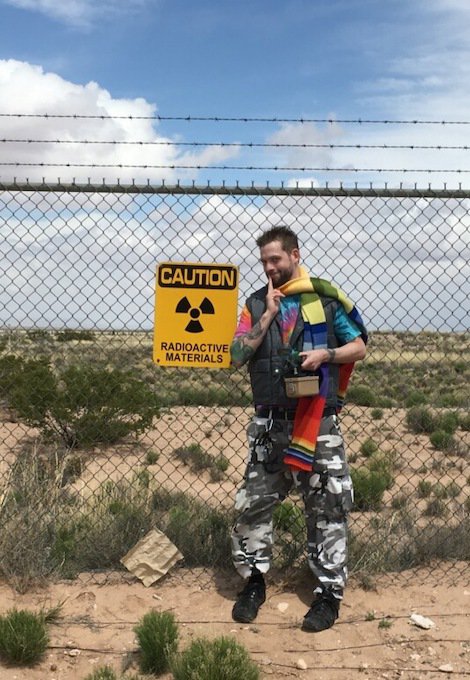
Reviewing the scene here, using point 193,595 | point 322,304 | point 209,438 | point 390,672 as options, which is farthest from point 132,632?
point 209,438

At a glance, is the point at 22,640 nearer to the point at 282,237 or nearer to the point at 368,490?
the point at 282,237

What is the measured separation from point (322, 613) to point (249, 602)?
1.42ft

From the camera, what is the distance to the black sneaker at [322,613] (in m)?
4.39

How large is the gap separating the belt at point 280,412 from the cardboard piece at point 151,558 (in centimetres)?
114

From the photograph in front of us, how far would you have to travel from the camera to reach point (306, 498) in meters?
4.61

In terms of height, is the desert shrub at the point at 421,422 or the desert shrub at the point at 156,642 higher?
the desert shrub at the point at 156,642

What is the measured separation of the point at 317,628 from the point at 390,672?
0.49 meters

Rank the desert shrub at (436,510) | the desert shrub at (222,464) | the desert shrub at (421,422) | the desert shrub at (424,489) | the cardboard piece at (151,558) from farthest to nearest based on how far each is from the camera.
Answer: the desert shrub at (421,422) < the desert shrub at (222,464) < the desert shrub at (424,489) < the desert shrub at (436,510) < the cardboard piece at (151,558)

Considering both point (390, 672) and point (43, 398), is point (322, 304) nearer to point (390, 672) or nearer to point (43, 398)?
point (390, 672)

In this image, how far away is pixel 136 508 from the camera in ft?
18.3

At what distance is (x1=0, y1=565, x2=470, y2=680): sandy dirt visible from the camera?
13.4 feet

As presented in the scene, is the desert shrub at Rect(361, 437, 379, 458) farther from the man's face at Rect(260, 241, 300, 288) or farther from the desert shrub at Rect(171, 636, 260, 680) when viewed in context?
the desert shrub at Rect(171, 636, 260, 680)

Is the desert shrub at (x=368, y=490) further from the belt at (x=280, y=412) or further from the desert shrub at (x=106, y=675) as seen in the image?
the desert shrub at (x=106, y=675)

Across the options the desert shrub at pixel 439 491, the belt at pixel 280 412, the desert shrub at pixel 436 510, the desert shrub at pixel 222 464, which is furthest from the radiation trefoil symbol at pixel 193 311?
the desert shrub at pixel 222 464
